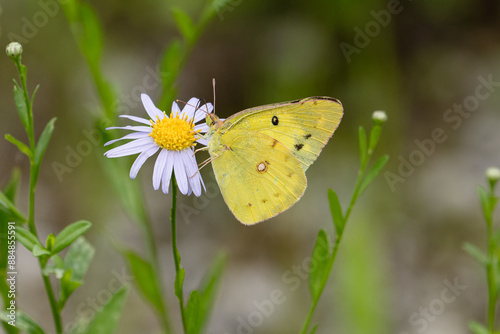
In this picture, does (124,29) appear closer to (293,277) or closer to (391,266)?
(293,277)

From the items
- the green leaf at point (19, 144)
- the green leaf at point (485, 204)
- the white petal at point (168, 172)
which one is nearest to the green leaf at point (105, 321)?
the white petal at point (168, 172)

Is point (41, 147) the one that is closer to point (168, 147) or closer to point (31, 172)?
point (31, 172)

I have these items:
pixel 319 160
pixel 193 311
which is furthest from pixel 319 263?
pixel 319 160

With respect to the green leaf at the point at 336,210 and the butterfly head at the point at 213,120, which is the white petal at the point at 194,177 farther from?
the green leaf at the point at 336,210

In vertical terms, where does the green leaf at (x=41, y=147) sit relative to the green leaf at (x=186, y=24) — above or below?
below

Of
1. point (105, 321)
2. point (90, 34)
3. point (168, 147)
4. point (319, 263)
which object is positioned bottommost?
point (105, 321)

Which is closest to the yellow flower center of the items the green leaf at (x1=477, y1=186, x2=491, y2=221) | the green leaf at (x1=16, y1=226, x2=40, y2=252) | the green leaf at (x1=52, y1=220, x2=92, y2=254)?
the green leaf at (x1=52, y1=220, x2=92, y2=254)

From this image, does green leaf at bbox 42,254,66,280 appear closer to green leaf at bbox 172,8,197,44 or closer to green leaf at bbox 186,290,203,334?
green leaf at bbox 186,290,203,334
